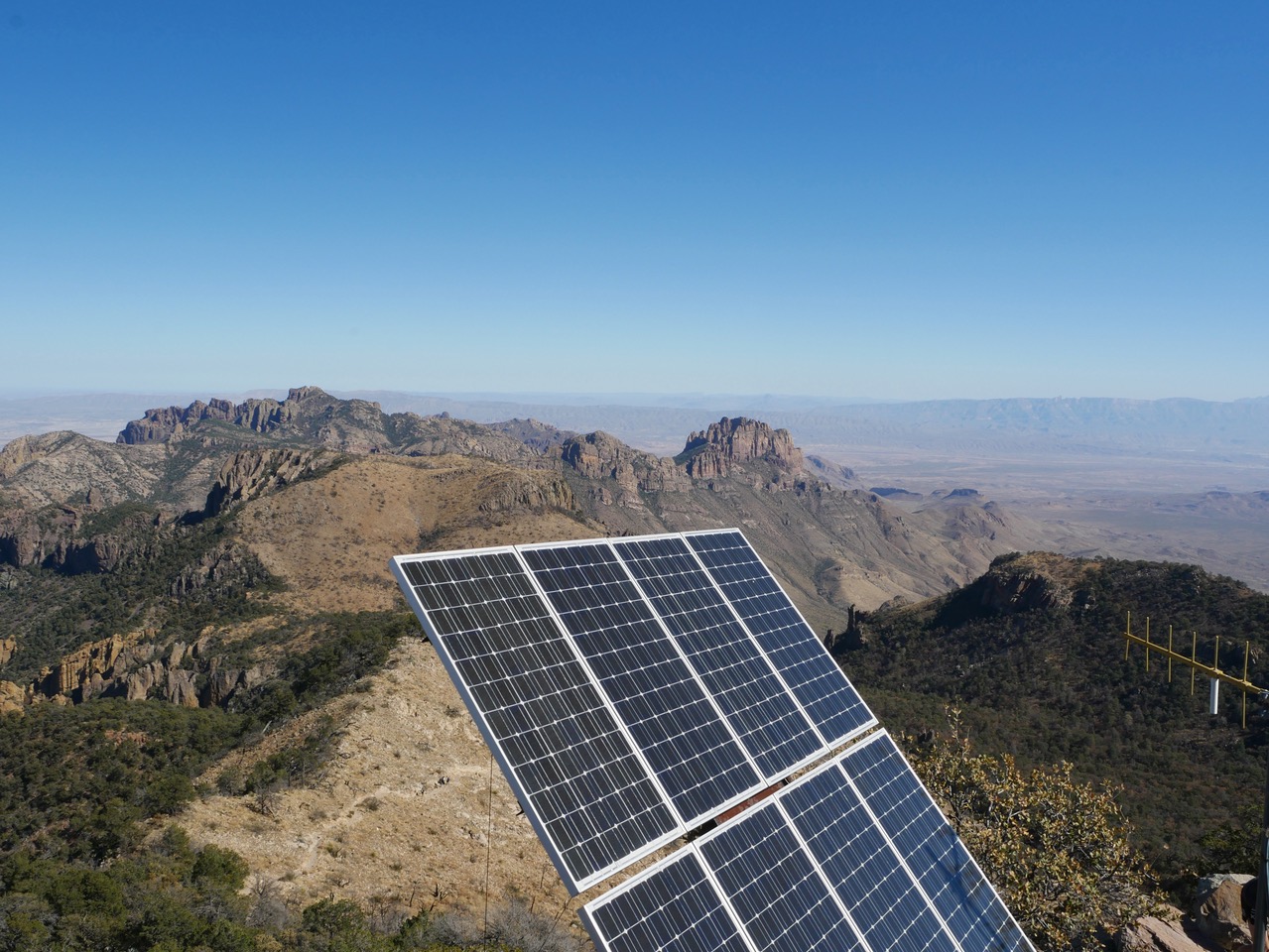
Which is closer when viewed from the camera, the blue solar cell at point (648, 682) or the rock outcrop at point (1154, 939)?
the blue solar cell at point (648, 682)

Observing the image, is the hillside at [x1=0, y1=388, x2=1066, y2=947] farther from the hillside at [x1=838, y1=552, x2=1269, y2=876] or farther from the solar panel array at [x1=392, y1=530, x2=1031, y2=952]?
the hillside at [x1=838, y1=552, x2=1269, y2=876]

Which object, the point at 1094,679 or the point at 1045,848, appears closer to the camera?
the point at 1045,848

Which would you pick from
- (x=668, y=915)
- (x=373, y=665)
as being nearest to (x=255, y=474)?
(x=373, y=665)

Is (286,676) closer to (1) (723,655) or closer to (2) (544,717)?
(1) (723,655)

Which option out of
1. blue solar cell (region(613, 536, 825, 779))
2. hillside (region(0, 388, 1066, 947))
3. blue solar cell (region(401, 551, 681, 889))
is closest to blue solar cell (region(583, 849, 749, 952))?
blue solar cell (region(401, 551, 681, 889))

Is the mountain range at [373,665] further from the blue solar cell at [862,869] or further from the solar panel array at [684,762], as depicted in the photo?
the blue solar cell at [862,869]

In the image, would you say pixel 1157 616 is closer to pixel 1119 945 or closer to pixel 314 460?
pixel 1119 945

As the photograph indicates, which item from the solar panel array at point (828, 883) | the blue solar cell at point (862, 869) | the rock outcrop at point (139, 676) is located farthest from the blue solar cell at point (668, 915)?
the rock outcrop at point (139, 676)
